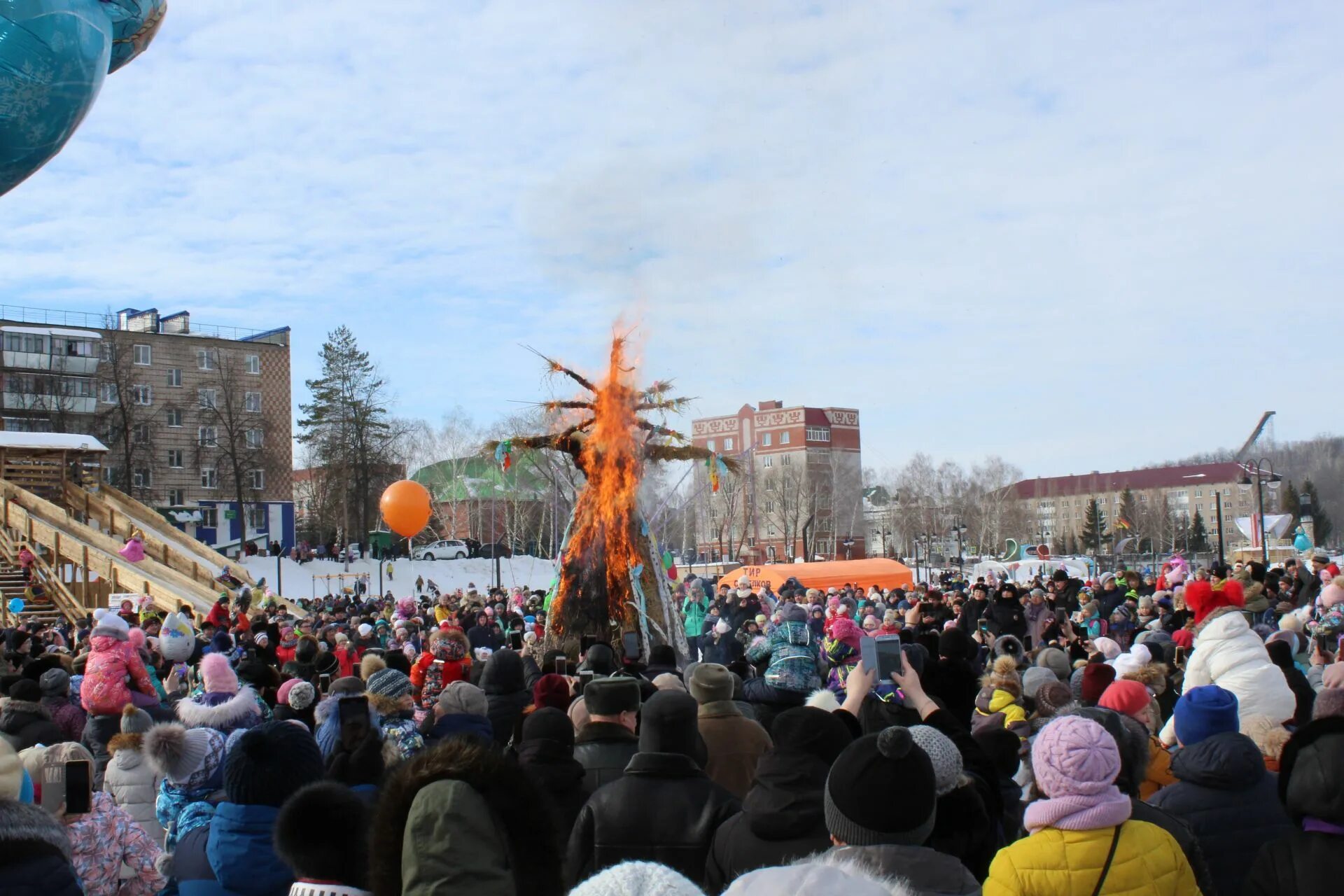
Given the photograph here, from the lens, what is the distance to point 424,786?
281 centimetres

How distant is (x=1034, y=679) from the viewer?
7.03 metres

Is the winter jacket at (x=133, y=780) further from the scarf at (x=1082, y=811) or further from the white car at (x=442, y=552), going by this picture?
the white car at (x=442, y=552)

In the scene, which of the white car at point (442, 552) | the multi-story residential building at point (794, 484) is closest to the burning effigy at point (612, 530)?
the white car at point (442, 552)

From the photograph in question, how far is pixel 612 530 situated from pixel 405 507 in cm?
426

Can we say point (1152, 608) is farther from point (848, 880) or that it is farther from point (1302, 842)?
point (848, 880)

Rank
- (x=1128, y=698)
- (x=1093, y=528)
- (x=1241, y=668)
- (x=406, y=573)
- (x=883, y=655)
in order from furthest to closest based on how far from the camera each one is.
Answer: (x=1093, y=528) < (x=406, y=573) < (x=1241, y=668) < (x=1128, y=698) < (x=883, y=655)

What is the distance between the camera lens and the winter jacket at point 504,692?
25.3 ft

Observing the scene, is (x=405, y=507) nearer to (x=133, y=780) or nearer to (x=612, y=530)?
(x=612, y=530)

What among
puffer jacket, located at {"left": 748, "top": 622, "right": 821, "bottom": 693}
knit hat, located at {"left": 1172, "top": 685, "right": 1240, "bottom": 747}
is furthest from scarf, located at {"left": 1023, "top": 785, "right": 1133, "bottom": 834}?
puffer jacket, located at {"left": 748, "top": 622, "right": 821, "bottom": 693}

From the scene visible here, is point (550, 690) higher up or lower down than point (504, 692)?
higher up

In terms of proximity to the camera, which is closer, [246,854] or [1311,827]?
[1311,827]

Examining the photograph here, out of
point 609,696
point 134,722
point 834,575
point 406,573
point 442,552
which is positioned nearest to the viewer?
point 609,696

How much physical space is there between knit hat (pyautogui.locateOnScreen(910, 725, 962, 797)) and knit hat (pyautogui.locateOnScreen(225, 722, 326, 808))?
2228 millimetres

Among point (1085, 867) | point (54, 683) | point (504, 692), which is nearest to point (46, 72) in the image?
point (54, 683)
